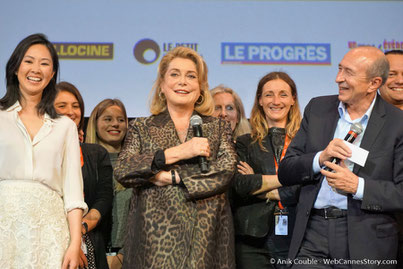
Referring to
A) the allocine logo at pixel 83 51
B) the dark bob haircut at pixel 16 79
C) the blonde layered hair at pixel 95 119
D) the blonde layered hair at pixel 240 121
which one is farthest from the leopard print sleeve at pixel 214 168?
the allocine logo at pixel 83 51

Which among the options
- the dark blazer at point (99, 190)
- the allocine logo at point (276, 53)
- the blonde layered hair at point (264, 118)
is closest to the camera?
the dark blazer at point (99, 190)

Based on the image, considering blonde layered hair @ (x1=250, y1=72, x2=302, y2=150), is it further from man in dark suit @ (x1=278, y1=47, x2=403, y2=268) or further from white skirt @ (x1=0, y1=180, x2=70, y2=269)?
white skirt @ (x1=0, y1=180, x2=70, y2=269)

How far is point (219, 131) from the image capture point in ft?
11.0

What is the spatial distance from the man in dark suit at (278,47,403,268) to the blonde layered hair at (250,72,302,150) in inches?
32.9

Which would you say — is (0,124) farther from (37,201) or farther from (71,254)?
(71,254)

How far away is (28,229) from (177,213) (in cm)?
83

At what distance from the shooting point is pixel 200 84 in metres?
3.51

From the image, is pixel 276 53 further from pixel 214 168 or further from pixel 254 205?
pixel 214 168

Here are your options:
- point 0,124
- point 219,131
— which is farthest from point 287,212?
point 0,124

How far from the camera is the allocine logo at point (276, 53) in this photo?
5531 millimetres

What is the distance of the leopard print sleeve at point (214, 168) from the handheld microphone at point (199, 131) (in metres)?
0.04

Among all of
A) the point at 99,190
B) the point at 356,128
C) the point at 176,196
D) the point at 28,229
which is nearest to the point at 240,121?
the point at 99,190

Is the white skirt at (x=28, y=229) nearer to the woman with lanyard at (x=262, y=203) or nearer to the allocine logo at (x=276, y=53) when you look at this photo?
the woman with lanyard at (x=262, y=203)

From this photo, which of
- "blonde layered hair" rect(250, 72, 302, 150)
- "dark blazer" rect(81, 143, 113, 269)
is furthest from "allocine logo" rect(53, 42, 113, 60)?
"blonde layered hair" rect(250, 72, 302, 150)
